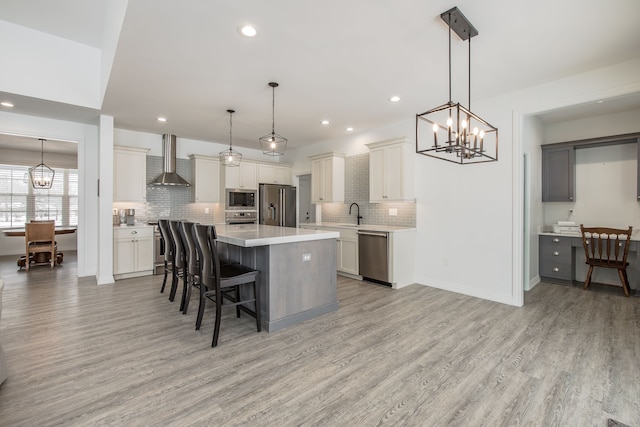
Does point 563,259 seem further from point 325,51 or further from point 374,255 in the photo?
point 325,51

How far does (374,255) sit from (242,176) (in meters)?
3.37

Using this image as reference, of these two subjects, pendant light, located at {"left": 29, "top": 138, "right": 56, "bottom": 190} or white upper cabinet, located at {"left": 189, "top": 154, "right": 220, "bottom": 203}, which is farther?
pendant light, located at {"left": 29, "top": 138, "right": 56, "bottom": 190}

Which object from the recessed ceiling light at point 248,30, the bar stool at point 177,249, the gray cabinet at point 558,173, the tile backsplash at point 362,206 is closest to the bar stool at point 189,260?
the bar stool at point 177,249

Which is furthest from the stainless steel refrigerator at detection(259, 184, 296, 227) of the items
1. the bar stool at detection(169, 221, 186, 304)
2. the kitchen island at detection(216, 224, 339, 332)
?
the kitchen island at detection(216, 224, 339, 332)

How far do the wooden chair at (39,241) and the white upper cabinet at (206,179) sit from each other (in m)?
2.99

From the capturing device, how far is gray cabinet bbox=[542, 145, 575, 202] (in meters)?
4.80

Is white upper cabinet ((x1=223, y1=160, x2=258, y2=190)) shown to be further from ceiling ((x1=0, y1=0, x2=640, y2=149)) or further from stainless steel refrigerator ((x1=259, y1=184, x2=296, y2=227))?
ceiling ((x1=0, y1=0, x2=640, y2=149))

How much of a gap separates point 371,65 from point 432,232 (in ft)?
8.81

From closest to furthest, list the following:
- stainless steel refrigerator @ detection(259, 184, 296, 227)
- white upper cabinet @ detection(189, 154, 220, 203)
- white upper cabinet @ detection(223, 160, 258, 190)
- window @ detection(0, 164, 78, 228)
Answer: white upper cabinet @ detection(189, 154, 220, 203) → white upper cabinet @ detection(223, 160, 258, 190) → stainless steel refrigerator @ detection(259, 184, 296, 227) → window @ detection(0, 164, 78, 228)

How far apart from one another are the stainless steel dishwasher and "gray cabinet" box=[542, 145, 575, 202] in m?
2.93

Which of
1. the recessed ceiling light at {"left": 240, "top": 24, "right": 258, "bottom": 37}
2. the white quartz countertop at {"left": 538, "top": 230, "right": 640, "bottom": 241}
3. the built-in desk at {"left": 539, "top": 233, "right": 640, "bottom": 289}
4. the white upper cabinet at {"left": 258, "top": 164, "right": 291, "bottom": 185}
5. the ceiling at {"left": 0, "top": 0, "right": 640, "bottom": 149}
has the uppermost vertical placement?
the ceiling at {"left": 0, "top": 0, "right": 640, "bottom": 149}

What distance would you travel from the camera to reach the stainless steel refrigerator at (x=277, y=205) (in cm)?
662

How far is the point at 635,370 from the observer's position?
2248mm

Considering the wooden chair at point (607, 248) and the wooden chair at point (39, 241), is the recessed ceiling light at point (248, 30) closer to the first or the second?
the wooden chair at point (607, 248)
